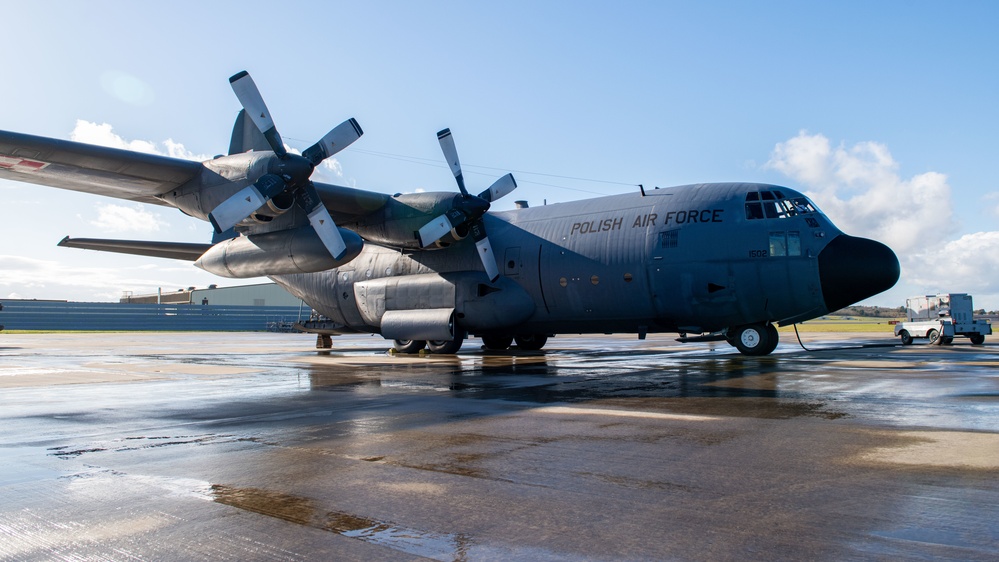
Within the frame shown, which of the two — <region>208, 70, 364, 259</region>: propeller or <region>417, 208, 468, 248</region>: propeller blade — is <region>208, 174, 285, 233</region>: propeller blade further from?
<region>417, 208, 468, 248</region>: propeller blade

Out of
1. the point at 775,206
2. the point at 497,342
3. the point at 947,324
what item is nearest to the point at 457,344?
the point at 497,342

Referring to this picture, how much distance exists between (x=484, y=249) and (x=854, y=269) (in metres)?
9.97

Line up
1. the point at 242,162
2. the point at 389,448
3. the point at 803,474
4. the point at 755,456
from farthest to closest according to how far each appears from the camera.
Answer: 1. the point at 242,162
2. the point at 389,448
3. the point at 755,456
4. the point at 803,474

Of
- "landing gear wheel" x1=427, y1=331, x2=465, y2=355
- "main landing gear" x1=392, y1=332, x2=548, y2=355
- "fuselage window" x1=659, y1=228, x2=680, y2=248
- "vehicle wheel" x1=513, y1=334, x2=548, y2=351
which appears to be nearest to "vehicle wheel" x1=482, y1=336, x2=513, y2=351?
"main landing gear" x1=392, y1=332, x2=548, y2=355

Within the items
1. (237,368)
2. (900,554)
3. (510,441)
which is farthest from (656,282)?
(900,554)

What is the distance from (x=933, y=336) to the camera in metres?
29.2

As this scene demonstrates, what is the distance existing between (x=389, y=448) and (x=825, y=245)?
14354mm

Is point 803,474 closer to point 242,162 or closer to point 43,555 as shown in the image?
point 43,555

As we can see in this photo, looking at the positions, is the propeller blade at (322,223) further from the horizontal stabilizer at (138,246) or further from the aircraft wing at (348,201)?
the horizontal stabilizer at (138,246)

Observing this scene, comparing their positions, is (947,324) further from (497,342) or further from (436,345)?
(436,345)

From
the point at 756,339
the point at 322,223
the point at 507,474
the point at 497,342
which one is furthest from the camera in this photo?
the point at 497,342

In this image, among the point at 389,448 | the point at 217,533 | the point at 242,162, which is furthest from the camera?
the point at 242,162

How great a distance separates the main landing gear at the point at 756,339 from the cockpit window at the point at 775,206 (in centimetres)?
316

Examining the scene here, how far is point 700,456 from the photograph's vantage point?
5.84 metres
